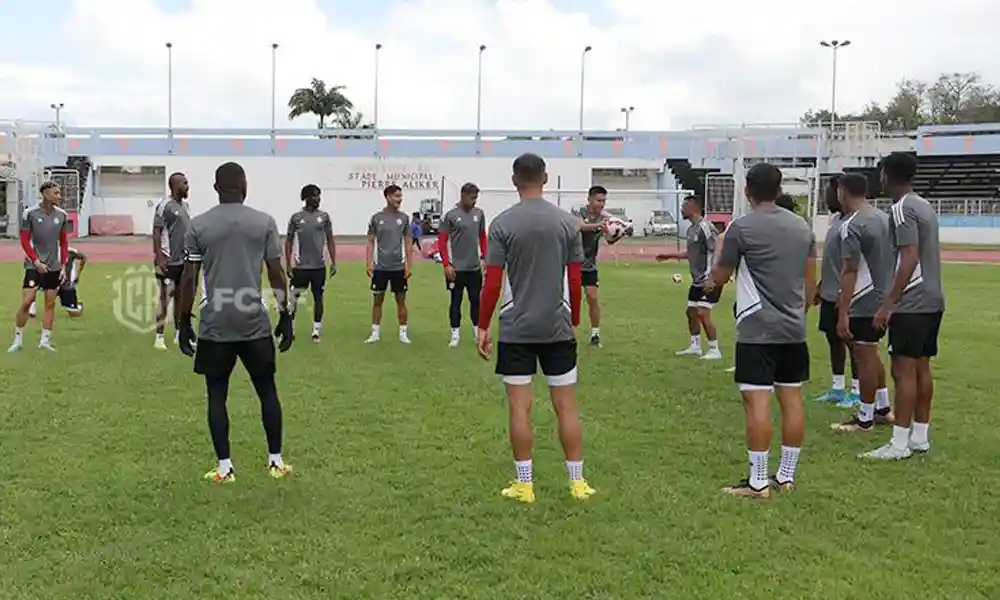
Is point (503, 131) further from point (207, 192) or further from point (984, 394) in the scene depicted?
point (984, 394)

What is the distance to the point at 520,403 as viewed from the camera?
552cm

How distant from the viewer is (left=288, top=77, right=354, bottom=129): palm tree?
69.6 meters

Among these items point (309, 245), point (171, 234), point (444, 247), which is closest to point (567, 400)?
point (444, 247)

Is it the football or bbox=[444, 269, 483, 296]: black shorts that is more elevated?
the football

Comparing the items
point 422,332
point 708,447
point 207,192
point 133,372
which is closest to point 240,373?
point 133,372

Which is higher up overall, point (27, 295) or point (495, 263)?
point (495, 263)

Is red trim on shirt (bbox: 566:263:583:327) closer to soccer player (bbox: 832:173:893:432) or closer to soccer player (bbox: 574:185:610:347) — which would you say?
soccer player (bbox: 832:173:893:432)

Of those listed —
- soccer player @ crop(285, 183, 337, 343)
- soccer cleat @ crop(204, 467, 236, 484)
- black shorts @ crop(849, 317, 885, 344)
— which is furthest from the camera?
soccer player @ crop(285, 183, 337, 343)

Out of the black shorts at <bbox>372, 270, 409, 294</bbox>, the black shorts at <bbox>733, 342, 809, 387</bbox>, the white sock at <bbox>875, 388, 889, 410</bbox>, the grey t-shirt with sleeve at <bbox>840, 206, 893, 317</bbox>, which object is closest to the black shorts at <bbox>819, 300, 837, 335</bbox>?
the white sock at <bbox>875, 388, 889, 410</bbox>

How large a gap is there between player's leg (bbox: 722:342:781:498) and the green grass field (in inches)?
6.8

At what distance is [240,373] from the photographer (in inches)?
375

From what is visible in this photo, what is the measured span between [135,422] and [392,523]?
126 inches

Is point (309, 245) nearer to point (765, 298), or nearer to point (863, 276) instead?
point (863, 276)

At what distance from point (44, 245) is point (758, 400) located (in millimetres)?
8170
